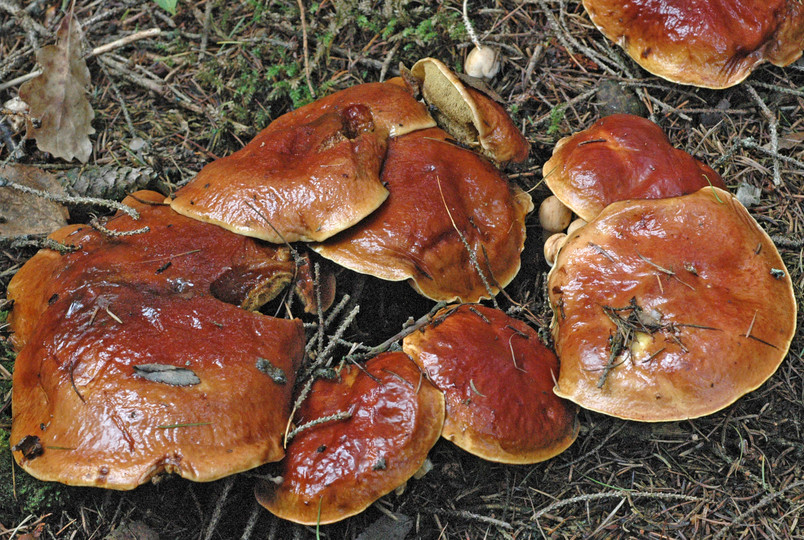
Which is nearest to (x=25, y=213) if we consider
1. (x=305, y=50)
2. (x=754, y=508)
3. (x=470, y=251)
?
(x=305, y=50)

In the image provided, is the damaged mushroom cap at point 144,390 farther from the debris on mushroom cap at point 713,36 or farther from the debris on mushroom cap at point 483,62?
the debris on mushroom cap at point 713,36

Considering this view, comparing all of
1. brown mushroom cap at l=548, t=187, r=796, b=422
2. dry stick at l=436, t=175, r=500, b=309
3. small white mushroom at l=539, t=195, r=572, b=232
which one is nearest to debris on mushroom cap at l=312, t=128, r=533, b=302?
dry stick at l=436, t=175, r=500, b=309

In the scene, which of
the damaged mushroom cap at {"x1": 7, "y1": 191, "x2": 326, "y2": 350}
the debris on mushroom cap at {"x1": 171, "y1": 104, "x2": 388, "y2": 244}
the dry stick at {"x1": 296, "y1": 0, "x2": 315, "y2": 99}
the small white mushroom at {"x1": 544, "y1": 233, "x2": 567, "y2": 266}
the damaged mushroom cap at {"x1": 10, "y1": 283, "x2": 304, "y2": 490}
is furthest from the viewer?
the dry stick at {"x1": 296, "y1": 0, "x2": 315, "y2": 99}

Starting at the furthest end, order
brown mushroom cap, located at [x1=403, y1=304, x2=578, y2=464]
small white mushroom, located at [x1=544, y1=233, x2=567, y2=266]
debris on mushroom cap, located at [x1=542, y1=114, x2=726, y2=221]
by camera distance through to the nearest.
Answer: small white mushroom, located at [x1=544, y1=233, x2=567, y2=266] → debris on mushroom cap, located at [x1=542, y1=114, x2=726, y2=221] → brown mushroom cap, located at [x1=403, y1=304, x2=578, y2=464]

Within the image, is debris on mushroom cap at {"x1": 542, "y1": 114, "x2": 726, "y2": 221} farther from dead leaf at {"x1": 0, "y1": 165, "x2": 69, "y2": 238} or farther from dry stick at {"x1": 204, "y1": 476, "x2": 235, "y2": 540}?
dead leaf at {"x1": 0, "y1": 165, "x2": 69, "y2": 238}

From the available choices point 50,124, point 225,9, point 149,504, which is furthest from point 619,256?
point 50,124

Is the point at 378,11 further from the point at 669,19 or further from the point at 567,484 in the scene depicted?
the point at 567,484
